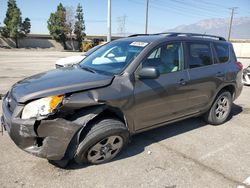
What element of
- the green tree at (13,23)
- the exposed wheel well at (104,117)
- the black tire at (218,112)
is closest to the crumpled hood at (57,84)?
the exposed wheel well at (104,117)

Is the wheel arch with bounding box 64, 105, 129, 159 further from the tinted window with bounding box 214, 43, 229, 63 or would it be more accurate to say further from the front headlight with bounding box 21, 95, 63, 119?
the tinted window with bounding box 214, 43, 229, 63

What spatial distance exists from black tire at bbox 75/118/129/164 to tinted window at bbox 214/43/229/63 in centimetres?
264

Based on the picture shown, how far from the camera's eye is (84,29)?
167 ft

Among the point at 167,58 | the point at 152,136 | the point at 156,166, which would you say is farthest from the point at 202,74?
the point at 156,166

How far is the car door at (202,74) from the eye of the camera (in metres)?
4.35

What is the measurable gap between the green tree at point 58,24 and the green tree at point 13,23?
5.49m

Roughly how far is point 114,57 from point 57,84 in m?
1.17

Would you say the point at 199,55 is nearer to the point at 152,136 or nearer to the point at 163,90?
the point at 163,90

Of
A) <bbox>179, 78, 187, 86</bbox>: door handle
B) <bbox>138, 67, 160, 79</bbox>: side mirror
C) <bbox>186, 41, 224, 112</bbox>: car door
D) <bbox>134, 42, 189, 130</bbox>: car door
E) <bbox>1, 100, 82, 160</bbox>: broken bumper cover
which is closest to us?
<bbox>1, 100, 82, 160</bbox>: broken bumper cover

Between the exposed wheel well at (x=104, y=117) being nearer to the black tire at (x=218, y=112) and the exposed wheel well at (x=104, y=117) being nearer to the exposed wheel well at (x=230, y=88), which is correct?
the black tire at (x=218, y=112)

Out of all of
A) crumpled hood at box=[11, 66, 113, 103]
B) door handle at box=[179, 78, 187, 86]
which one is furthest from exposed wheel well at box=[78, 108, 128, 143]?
door handle at box=[179, 78, 187, 86]

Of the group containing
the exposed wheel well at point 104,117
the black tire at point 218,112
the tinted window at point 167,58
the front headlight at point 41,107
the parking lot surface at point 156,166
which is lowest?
the parking lot surface at point 156,166

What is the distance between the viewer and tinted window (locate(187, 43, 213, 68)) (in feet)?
14.4

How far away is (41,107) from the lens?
9.82 ft
